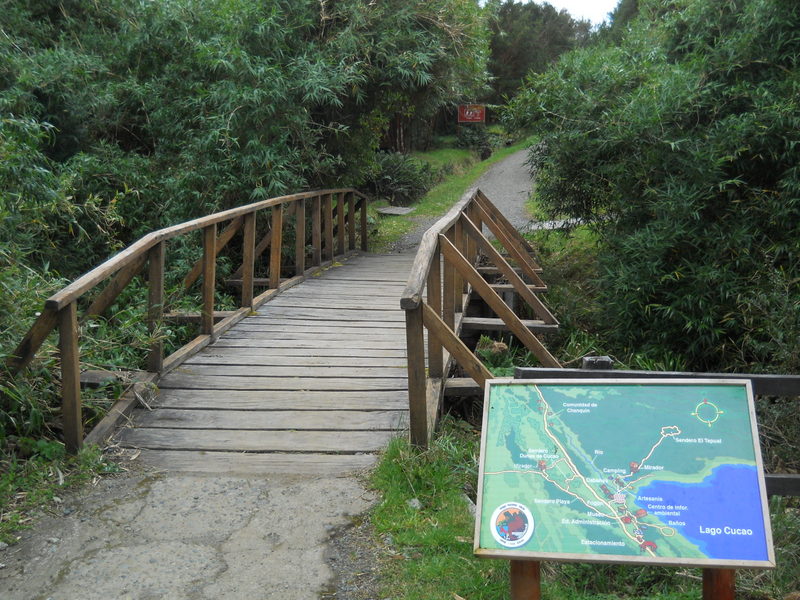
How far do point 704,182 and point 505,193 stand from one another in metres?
14.9

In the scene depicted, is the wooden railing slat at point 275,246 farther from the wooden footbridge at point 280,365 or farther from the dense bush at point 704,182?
the dense bush at point 704,182

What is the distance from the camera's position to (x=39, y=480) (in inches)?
147

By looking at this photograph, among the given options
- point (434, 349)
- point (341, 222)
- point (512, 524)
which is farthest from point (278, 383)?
point (341, 222)

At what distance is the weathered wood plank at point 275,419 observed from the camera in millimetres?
4504

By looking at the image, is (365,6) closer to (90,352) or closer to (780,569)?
(90,352)

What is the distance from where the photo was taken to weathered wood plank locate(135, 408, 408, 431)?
450cm

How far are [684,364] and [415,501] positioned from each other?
12.4ft

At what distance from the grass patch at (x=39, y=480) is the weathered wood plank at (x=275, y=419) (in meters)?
0.59

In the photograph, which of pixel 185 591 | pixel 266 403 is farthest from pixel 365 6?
pixel 185 591

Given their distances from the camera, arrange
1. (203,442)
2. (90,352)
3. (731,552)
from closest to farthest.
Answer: (731,552) → (203,442) → (90,352)

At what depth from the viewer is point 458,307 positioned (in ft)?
23.0

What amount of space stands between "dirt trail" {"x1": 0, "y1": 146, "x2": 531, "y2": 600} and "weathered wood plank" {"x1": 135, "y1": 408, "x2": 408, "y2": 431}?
0.57 metres

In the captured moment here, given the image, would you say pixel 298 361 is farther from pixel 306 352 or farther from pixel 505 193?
pixel 505 193

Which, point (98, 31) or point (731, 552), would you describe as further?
point (98, 31)
